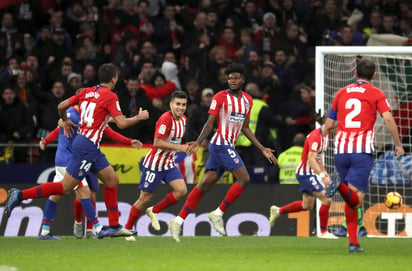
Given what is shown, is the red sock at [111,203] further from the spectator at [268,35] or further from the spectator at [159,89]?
the spectator at [268,35]

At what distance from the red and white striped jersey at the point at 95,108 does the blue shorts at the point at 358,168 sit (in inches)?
114

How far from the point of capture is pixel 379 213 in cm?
1606

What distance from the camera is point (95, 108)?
1223cm

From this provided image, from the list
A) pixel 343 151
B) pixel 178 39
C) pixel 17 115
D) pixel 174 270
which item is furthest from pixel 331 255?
pixel 178 39

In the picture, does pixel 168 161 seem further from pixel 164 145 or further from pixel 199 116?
pixel 199 116

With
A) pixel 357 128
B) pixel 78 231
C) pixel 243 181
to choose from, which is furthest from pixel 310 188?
pixel 78 231

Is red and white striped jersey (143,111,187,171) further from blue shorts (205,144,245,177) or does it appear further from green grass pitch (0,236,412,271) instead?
green grass pitch (0,236,412,271)

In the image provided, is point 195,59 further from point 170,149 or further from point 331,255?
point 331,255

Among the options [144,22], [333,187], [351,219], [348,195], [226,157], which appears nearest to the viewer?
[333,187]

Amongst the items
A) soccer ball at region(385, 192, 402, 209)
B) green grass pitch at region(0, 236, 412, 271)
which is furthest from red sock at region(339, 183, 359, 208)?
soccer ball at region(385, 192, 402, 209)

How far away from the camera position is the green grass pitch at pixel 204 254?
9398mm

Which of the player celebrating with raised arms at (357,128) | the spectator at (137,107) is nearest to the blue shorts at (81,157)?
the player celebrating with raised arms at (357,128)

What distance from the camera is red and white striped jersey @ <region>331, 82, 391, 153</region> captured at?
11039mm

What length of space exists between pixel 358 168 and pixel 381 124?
633 centimetres
